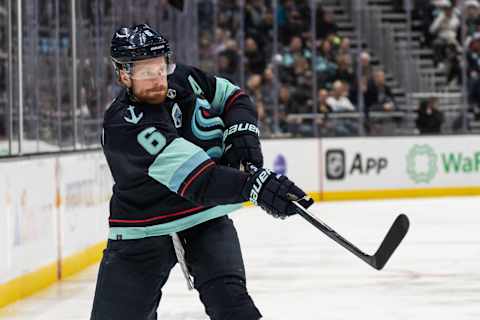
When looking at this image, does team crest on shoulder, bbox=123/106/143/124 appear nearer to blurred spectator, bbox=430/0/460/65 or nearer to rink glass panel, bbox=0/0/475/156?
rink glass panel, bbox=0/0/475/156

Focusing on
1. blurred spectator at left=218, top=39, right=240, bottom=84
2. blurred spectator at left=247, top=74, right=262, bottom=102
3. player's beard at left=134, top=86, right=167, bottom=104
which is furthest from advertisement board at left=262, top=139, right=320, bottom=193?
player's beard at left=134, top=86, right=167, bottom=104

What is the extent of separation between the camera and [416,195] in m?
13.2

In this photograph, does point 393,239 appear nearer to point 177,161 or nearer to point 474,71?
point 177,161

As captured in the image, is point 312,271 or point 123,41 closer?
point 123,41

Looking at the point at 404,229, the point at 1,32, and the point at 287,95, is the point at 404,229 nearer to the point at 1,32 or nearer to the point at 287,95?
the point at 1,32

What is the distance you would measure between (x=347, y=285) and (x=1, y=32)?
2319mm

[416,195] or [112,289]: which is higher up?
[112,289]

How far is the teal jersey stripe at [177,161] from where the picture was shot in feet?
9.58

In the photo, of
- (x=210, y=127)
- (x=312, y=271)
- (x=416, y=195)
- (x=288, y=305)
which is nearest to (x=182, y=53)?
(x=416, y=195)

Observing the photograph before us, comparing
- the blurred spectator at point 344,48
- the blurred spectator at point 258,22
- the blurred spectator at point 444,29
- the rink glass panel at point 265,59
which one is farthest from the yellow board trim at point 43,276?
the blurred spectator at point 444,29

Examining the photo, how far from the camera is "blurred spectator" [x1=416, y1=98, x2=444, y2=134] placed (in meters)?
13.4

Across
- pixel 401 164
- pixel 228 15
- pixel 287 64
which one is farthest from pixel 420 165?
pixel 228 15

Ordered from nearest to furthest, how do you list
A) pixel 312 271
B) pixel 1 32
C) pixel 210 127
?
pixel 210 127 → pixel 1 32 → pixel 312 271

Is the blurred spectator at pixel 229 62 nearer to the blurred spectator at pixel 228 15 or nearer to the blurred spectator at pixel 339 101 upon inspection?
the blurred spectator at pixel 228 15
